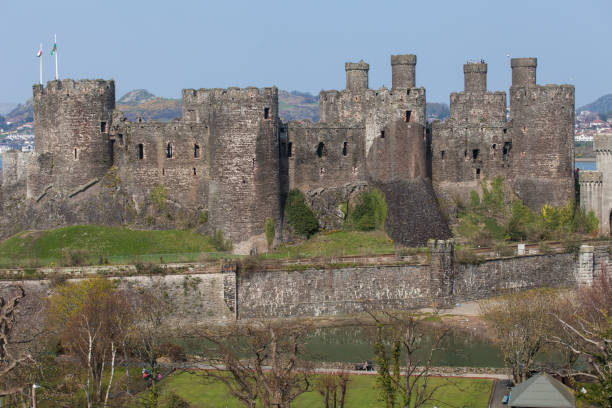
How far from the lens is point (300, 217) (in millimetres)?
55031

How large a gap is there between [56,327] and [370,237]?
1800 centimetres

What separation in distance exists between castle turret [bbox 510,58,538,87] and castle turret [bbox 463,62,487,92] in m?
2.10

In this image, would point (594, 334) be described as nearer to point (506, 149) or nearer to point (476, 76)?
point (506, 149)

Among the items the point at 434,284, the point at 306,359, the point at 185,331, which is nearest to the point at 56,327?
the point at 185,331

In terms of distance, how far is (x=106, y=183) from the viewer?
55.3m

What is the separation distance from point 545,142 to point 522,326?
20556mm

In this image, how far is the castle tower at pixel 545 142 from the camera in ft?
193

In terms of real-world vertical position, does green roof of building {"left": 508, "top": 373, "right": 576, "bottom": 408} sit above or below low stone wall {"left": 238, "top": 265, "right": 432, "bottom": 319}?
below

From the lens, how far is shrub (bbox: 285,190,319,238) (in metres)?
54.8

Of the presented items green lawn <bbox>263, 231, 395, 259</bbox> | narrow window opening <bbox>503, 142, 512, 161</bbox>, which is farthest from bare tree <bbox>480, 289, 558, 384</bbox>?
narrow window opening <bbox>503, 142, 512, 161</bbox>

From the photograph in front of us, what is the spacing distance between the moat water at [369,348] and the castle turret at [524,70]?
63.8ft

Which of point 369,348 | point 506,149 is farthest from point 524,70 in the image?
point 369,348

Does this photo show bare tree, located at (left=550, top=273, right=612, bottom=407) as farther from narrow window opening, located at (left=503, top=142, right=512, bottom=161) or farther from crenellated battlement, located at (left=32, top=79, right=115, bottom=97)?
crenellated battlement, located at (left=32, top=79, right=115, bottom=97)

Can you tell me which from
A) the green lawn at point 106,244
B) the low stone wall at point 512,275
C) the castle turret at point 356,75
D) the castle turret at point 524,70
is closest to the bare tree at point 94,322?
the green lawn at point 106,244
